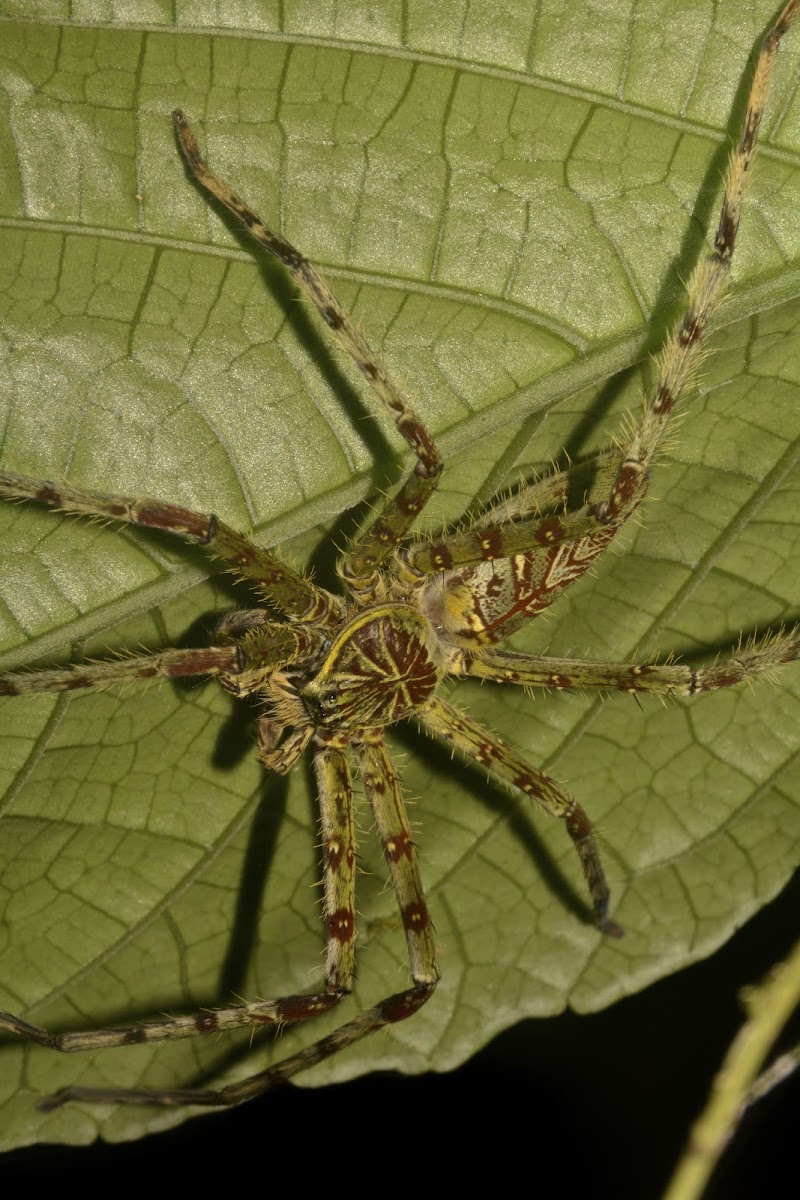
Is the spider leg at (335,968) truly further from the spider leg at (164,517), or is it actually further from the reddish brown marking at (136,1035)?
the spider leg at (164,517)

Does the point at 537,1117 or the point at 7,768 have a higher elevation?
the point at 7,768

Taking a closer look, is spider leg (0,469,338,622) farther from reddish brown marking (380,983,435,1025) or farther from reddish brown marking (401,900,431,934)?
reddish brown marking (380,983,435,1025)

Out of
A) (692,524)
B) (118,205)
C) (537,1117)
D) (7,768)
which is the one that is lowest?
(537,1117)

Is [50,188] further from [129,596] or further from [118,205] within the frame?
[129,596]

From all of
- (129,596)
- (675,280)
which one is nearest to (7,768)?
(129,596)

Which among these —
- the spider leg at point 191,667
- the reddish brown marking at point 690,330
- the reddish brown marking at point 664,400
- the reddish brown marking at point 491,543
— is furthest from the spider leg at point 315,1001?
the reddish brown marking at point 690,330

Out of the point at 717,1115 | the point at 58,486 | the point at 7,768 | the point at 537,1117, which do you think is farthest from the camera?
the point at 537,1117

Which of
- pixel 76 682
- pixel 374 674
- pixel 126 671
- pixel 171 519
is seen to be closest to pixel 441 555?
pixel 374 674
